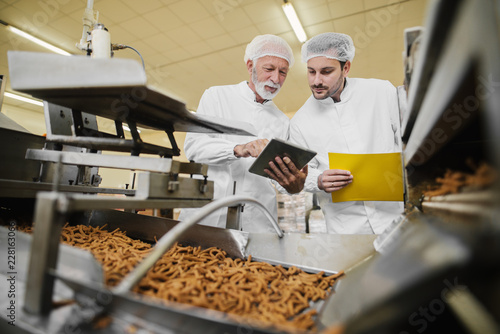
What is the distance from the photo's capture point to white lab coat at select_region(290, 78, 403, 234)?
1638mm

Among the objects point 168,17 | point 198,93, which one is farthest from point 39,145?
point 198,93

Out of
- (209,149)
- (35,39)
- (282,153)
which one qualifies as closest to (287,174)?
(282,153)

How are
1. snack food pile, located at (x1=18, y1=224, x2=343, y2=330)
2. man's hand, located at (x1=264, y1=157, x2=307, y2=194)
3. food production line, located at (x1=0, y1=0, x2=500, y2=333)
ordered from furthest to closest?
man's hand, located at (x1=264, y1=157, x2=307, y2=194), snack food pile, located at (x1=18, y1=224, x2=343, y2=330), food production line, located at (x1=0, y1=0, x2=500, y2=333)

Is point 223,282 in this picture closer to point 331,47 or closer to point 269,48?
point 331,47

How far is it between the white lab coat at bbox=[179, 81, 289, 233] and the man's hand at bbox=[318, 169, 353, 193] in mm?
453

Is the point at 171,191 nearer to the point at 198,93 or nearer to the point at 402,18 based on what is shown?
the point at 402,18

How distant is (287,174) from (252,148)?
0.96 feet

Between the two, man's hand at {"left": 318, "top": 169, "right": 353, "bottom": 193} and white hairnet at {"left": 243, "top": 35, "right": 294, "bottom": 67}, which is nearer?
man's hand at {"left": 318, "top": 169, "right": 353, "bottom": 193}

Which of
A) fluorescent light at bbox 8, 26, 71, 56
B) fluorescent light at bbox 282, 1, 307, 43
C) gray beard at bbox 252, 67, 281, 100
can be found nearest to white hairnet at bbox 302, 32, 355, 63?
gray beard at bbox 252, 67, 281, 100

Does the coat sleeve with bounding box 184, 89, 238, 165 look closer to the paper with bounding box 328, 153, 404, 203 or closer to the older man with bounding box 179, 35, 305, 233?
the older man with bounding box 179, 35, 305, 233

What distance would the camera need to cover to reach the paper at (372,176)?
3.70 ft

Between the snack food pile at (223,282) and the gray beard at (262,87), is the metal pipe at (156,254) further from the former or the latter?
the gray beard at (262,87)

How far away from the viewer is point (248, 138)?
83.1 inches

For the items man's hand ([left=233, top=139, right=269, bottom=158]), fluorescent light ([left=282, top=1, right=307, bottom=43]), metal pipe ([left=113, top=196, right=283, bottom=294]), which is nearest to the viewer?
→ metal pipe ([left=113, top=196, right=283, bottom=294])
